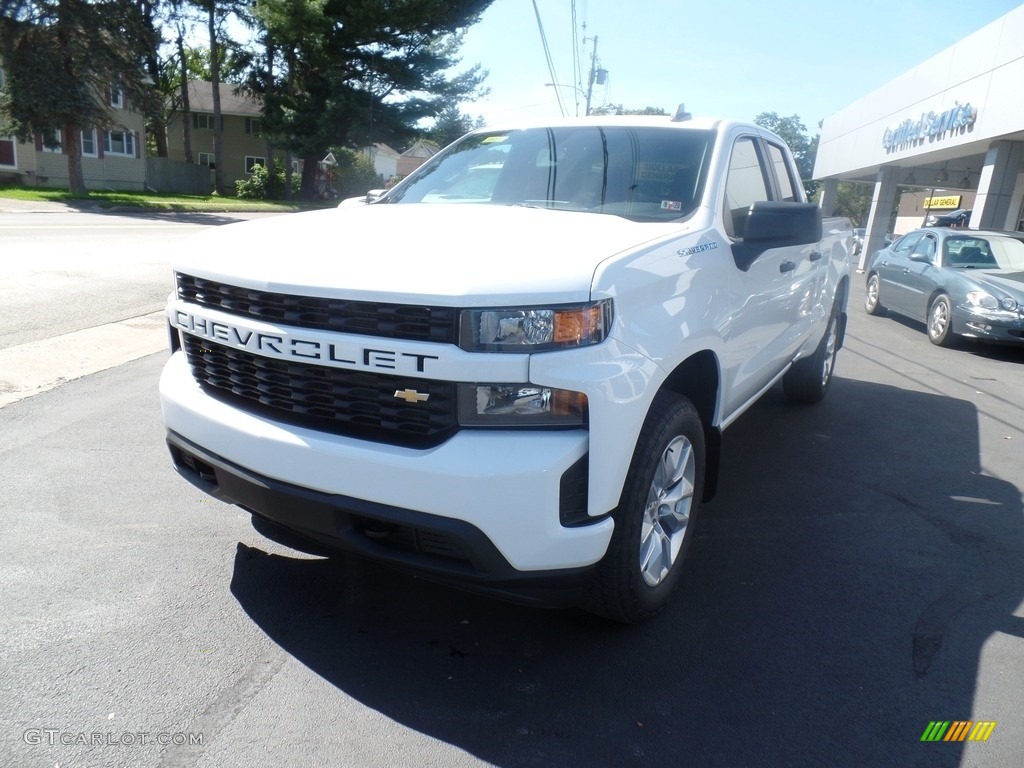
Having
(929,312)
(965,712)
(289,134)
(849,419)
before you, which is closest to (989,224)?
(929,312)

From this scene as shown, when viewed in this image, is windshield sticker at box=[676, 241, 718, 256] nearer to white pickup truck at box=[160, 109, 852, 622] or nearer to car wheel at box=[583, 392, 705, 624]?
white pickup truck at box=[160, 109, 852, 622]

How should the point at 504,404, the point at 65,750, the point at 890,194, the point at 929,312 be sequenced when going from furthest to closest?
the point at 890,194, the point at 929,312, the point at 504,404, the point at 65,750

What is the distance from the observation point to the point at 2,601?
9.94ft

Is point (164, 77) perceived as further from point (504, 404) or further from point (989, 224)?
point (504, 404)

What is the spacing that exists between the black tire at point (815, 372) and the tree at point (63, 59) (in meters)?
30.5

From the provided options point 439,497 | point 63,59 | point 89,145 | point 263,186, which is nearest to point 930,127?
point 439,497

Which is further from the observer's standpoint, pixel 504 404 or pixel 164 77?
pixel 164 77

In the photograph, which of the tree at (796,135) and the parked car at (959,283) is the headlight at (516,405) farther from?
the tree at (796,135)

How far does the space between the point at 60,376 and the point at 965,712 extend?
234 inches

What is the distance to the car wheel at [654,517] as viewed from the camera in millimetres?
2721

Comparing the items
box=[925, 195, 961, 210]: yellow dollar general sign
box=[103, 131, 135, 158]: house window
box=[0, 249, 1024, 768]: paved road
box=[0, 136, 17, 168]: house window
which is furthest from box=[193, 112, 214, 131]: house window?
box=[0, 249, 1024, 768]: paved road

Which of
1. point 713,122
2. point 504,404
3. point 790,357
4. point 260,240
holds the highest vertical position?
point 713,122

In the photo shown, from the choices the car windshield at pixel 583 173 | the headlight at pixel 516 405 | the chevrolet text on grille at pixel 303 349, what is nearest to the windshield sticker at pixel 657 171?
the car windshield at pixel 583 173

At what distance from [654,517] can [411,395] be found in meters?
1.10
